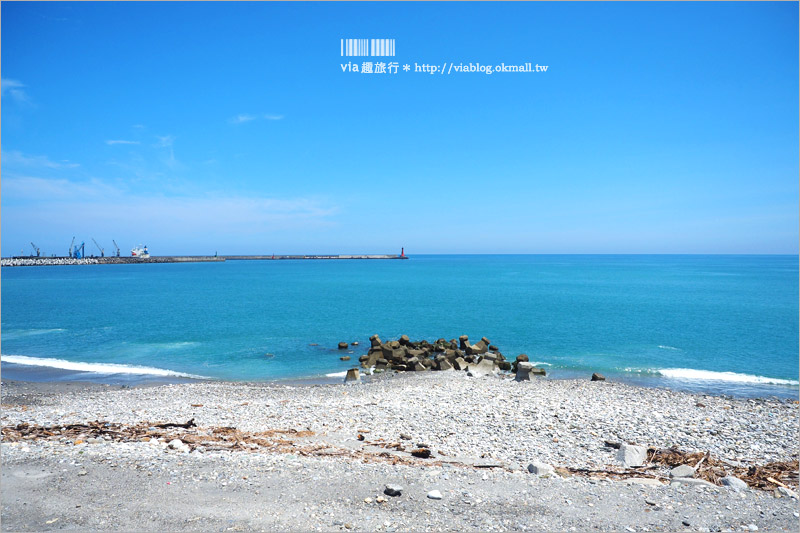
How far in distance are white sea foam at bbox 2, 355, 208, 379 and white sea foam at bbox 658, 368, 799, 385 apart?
24.1 meters

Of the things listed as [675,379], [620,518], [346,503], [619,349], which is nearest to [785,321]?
[619,349]

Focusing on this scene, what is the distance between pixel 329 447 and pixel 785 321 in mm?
46317

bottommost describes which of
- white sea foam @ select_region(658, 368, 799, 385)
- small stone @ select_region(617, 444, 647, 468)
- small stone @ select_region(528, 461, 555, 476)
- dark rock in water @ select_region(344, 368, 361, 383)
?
white sea foam @ select_region(658, 368, 799, 385)

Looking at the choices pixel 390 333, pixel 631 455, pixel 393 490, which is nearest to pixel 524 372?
pixel 631 455

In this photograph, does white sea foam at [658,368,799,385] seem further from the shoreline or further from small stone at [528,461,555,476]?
small stone at [528,461,555,476]

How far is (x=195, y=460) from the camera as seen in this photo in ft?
29.7

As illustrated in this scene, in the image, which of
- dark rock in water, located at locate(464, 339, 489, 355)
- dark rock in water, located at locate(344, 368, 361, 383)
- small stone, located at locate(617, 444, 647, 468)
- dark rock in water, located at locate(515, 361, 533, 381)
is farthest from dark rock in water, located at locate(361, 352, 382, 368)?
small stone, located at locate(617, 444, 647, 468)

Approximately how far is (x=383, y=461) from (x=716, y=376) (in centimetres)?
2139

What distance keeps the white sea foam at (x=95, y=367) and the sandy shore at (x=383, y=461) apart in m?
7.01

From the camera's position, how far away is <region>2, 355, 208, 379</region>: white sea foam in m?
24.5

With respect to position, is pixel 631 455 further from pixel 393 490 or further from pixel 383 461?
pixel 393 490

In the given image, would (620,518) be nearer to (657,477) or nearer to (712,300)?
(657,477)

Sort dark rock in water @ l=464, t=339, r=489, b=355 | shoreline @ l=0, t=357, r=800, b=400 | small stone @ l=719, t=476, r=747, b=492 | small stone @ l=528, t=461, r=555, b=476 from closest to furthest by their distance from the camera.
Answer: small stone @ l=719, t=476, r=747, b=492
small stone @ l=528, t=461, r=555, b=476
shoreline @ l=0, t=357, r=800, b=400
dark rock in water @ l=464, t=339, r=489, b=355

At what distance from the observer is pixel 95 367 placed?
1005 inches
